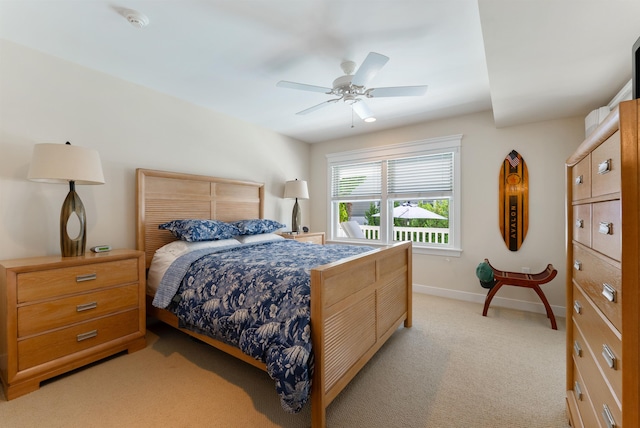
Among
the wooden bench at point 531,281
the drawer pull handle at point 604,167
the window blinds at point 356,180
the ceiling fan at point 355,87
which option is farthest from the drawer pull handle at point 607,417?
the window blinds at point 356,180

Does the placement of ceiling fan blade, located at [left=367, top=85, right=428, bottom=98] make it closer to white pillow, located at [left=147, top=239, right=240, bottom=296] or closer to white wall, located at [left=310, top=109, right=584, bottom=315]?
white wall, located at [left=310, top=109, right=584, bottom=315]

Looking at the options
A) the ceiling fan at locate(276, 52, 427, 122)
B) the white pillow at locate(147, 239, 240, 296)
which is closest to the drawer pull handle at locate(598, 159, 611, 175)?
the ceiling fan at locate(276, 52, 427, 122)

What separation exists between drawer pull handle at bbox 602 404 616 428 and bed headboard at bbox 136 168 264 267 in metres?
3.37

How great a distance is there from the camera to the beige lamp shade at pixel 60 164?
6.57 feet

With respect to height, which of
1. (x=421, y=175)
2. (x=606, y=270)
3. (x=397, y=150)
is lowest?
(x=606, y=270)

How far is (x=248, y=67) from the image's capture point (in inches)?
98.9

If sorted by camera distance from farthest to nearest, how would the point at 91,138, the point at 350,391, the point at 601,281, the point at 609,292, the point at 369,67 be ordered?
the point at 91,138
the point at 369,67
the point at 350,391
the point at 601,281
the point at 609,292

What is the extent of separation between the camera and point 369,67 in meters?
1.95

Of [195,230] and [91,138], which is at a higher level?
[91,138]

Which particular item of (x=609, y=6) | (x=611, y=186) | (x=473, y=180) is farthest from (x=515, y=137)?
(x=611, y=186)

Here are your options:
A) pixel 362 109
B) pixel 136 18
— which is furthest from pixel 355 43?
pixel 136 18

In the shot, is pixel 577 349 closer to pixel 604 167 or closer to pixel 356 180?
pixel 604 167

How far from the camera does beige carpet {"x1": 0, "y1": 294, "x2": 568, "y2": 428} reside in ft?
5.22

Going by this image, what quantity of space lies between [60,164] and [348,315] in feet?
7.78
